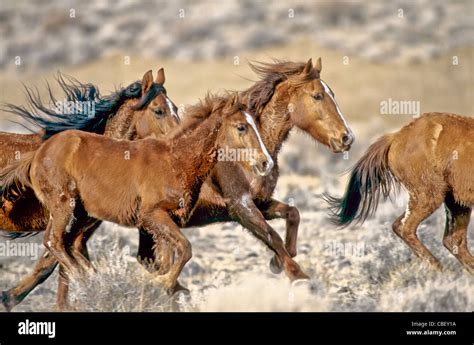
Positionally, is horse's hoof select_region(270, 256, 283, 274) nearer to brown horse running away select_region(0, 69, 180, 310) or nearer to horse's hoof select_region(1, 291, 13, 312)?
brown horse running away select_region(0, 69, 180, 310)

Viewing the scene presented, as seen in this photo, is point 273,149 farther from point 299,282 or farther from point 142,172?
point 142,172

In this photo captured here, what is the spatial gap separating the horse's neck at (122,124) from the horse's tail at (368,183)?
2292 millimetres

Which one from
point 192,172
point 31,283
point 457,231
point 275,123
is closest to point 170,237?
point 192,172

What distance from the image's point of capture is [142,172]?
9.79 metres

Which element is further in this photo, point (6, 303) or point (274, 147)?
point (274, 147)

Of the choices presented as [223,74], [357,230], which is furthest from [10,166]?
[223,74]

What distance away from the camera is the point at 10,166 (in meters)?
10.4

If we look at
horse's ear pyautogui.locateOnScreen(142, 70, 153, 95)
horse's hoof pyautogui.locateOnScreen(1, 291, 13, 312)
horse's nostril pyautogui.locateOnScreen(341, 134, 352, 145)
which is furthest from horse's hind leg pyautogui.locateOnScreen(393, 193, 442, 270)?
horse's hoof pyautogui.locateOnScreen(1, 291, 13, 312)

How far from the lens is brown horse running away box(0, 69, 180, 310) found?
10578 millimetres

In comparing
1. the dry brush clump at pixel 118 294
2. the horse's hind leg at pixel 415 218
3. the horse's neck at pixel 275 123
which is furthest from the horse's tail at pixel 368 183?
the dry brush clump at pixel 118 294

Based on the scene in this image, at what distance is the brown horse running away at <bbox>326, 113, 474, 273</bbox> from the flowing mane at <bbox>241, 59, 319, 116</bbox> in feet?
3.67

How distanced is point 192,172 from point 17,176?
163cm

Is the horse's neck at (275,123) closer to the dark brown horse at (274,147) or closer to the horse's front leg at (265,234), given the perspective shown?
the dark brown horse at (274,147)
